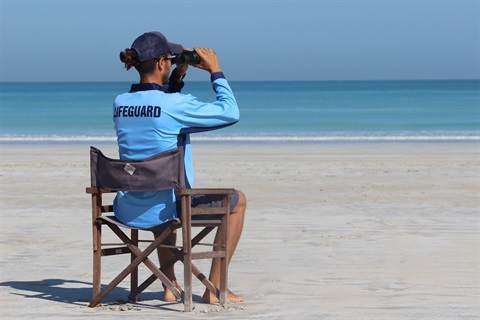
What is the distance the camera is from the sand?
17.5 feet

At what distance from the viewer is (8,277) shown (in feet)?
20.5

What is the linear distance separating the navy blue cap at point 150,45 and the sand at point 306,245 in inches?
53.8

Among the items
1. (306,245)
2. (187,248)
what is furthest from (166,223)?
(306,245)

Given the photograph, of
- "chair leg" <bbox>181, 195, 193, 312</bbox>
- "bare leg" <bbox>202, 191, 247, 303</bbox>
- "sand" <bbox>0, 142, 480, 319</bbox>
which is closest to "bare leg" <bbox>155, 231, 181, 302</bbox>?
"sand" <bbox>0, 142, 480, 319</bbox>

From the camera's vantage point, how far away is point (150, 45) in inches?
202

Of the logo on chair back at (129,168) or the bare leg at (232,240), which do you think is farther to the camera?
the bare leg at (232,240)

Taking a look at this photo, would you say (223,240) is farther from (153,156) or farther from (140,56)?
(140,56)

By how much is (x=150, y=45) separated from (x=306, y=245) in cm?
289

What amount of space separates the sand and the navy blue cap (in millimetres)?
1368

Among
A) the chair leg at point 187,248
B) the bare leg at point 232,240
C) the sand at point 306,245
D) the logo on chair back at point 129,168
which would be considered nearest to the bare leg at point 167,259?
the sand at point 306,245

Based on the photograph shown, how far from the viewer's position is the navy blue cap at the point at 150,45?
5.12 m

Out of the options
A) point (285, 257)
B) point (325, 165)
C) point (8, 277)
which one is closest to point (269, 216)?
point (285, 257)

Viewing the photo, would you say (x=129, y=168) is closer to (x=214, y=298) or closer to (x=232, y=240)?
(x=232, y=240)

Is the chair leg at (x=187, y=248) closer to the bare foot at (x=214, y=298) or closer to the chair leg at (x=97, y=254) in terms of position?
the bare foot at (x=214, y=298)
